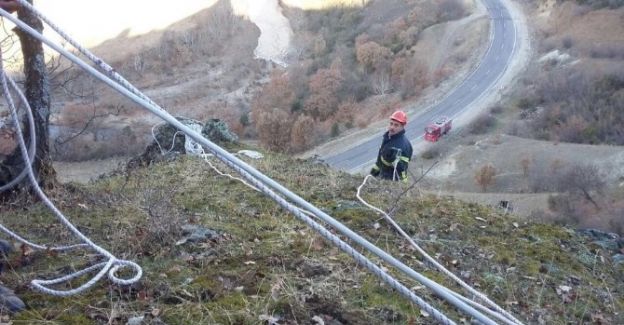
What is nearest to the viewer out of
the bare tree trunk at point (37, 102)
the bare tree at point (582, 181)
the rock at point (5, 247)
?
the rock at point (5, 247)

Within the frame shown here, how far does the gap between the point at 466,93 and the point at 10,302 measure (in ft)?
150

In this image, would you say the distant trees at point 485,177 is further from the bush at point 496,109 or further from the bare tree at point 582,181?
the bush at point 496,109

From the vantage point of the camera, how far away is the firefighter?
696 cm

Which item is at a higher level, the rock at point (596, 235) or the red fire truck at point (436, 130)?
the rock at point (596, 235)

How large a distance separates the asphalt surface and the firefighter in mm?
27269

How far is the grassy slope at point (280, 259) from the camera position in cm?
323

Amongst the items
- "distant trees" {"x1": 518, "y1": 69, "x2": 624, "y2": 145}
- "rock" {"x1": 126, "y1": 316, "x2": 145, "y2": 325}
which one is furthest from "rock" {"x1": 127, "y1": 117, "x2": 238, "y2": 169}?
"distant trees" {"x1": 518, "y1": 69, "x2": 624, "y2": 145}

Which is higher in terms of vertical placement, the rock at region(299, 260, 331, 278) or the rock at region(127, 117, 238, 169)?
the rock at region(299, 260, 331, 278)

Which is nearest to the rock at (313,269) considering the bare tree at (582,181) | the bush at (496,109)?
the bare tree at (582,181)

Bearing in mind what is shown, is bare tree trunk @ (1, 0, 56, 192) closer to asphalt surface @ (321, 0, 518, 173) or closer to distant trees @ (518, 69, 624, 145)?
asphalt surface @ (321, 0, 518, 173)

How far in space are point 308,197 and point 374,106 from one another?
139ft

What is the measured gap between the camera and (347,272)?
12.6ft

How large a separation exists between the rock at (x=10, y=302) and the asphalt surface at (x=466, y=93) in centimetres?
3156

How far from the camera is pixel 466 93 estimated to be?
4603 cm
